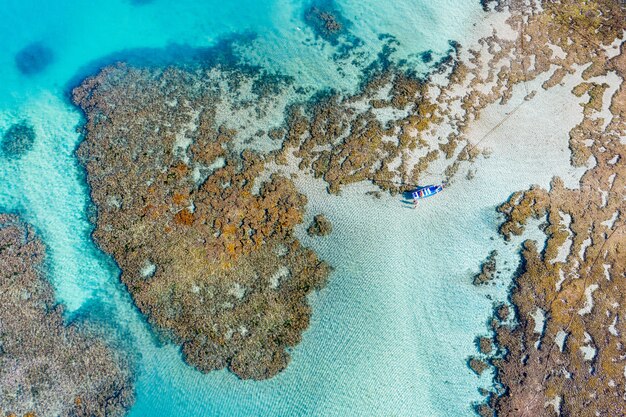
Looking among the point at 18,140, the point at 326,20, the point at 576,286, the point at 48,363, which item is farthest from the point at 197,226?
the point at 576,286

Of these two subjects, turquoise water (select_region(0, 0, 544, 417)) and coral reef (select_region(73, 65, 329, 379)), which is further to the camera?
coral reef (select_region(73, 65, 329, 379))

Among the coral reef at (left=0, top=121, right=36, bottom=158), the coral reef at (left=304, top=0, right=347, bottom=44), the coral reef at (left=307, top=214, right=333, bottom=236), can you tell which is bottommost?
the coral reef at (left=0, top=121, right=36, bottom=158)

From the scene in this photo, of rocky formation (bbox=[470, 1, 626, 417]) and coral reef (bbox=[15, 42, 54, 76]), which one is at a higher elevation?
rocky formation (bbox=[470, 1, 626, 417])

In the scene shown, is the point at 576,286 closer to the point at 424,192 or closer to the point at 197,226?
the point at 424,192

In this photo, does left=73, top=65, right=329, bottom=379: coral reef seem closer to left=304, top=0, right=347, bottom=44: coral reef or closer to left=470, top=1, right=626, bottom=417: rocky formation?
left=304, top=0, right=347, bottom=44: coral reef

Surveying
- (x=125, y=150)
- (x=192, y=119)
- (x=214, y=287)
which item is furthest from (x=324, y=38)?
(x=214, y=287)

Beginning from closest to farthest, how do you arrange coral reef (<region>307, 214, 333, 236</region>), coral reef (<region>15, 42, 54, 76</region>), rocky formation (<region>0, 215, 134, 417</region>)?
rocky formation (<region>0, 215, 134, 417</region>) < coral reef (<region>307, 214, 333, 236</region>) < coral reef (<region>15, 42, 54, 76</region>)

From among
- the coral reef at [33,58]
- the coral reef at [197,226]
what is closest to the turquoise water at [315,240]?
the coral reef at [33,58]

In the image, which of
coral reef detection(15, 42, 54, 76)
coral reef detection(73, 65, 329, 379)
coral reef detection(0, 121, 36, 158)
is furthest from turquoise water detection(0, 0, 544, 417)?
coral reef detection(73, 65, 329, 379)
